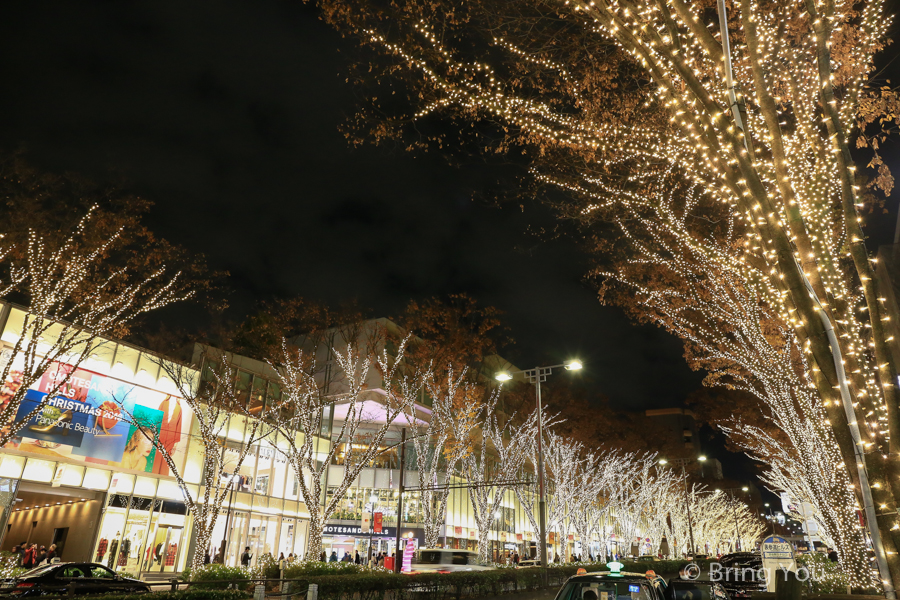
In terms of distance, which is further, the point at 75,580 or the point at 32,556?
the point at 32,556

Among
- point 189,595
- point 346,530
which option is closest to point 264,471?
point 346,530

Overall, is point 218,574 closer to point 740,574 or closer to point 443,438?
point 443,438

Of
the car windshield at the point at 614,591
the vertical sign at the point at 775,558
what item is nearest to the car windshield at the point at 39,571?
the car windshield at the point at 614,591

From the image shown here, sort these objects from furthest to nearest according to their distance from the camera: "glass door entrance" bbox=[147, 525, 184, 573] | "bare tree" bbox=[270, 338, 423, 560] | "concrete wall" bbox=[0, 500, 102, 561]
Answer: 1. "glass door entrance" bbox=[147, 525, 184, 573]
2. "concrete wall" bbox=[0, 500, 102, 561]
3. "bare tree" bbox=[270, 338, 423, 560]

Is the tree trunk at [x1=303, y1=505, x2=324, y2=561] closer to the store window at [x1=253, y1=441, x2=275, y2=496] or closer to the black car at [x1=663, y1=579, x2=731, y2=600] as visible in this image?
the black car at [x1=663, y1=579, x2=731, y2=600]

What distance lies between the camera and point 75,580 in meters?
12.9

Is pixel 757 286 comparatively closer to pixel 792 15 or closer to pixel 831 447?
pixel 792 15

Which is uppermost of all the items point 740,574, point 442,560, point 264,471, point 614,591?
point 264,471

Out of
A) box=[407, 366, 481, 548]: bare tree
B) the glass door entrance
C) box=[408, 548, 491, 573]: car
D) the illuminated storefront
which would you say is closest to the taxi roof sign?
box=[408, 548, 491, 573]: car

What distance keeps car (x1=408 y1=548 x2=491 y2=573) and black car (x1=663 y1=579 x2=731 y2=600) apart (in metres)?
9.28

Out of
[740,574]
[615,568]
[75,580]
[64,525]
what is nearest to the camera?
[615,568]

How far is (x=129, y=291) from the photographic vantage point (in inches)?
772

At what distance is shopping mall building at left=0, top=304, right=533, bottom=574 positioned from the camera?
62.2 feet

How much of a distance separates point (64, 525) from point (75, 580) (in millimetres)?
11010
